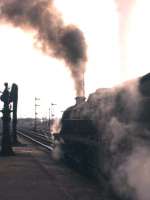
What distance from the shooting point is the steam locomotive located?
12820 millimetres

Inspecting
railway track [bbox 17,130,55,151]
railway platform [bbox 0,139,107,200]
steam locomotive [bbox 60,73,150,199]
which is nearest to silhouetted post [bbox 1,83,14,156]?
railway track [bbox 17,130,55,151]

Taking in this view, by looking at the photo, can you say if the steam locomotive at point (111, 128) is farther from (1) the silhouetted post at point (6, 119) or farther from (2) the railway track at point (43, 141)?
(2) the railway track at point (43, 141)

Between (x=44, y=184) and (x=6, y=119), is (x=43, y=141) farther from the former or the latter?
(x=44, y=184)

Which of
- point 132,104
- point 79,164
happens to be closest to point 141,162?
point 132,104

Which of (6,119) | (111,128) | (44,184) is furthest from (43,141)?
(111,128)

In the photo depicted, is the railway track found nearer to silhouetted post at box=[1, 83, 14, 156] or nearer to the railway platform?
silhouetted post at box=[1, 83, 14, 156]

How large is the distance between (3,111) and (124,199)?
17.3 m

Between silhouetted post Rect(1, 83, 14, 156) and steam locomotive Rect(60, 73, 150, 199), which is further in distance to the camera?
silhouetted post Rect(1, 83, 14, 156)

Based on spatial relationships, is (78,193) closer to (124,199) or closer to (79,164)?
(124,199)

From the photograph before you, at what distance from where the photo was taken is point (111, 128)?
14.7 meters

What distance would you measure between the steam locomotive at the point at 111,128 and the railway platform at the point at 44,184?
659mm

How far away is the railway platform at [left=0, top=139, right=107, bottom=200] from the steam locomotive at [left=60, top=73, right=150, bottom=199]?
659 mm

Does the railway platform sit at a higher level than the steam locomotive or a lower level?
lower

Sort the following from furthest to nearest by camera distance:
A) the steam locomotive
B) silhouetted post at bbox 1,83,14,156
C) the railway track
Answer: the railway track, silhouetted post at bbox 1,83,14,156, the steam locomotive
